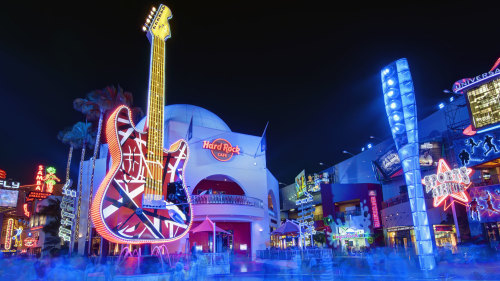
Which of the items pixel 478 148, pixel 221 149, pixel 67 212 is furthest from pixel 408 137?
pixel 67 212

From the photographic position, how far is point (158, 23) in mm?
22812

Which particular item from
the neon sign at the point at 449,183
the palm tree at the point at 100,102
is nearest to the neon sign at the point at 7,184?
the palm tree at the point at 100,102

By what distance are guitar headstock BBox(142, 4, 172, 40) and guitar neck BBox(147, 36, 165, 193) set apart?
21.0 inches

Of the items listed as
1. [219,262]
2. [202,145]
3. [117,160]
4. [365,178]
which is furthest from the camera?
[365,178]

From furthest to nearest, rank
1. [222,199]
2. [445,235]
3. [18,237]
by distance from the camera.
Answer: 1. [18,237]
2. [445,235]
3. [222,199]

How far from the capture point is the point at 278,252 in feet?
71.3

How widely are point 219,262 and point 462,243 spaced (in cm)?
1886

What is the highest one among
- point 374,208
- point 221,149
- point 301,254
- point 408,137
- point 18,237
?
point 221,149

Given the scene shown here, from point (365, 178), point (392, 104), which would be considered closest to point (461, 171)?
point (392, 104)

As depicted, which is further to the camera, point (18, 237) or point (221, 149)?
point (18, 237)

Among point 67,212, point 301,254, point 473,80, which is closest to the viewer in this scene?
point 301,254

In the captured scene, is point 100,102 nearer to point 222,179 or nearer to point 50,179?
point 222,179

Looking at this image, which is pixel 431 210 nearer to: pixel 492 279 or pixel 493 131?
pixel 493 131

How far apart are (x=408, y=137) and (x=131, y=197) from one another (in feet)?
46.9
